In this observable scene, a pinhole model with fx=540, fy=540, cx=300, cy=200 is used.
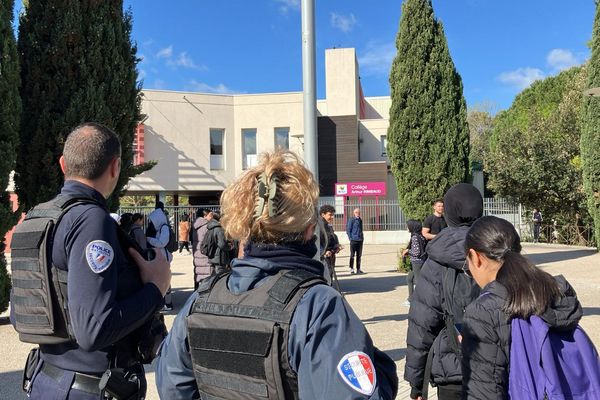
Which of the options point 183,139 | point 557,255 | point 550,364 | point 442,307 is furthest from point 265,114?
point 550,364

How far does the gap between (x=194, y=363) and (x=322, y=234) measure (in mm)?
622

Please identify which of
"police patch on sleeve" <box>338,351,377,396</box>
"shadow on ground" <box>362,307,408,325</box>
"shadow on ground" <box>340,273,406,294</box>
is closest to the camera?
"police patch on sleeve" <box>338,351,377,396</box>

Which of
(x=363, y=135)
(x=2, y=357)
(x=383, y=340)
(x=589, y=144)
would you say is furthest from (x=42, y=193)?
(x=363, y=135)

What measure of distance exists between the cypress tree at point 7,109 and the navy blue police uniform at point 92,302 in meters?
6.18

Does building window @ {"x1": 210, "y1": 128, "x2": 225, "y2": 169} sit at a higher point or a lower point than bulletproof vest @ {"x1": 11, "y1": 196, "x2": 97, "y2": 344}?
higher

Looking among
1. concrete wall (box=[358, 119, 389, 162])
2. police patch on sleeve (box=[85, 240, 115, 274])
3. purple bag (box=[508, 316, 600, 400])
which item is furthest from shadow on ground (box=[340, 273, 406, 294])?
concrete wall (box=[358, 119, 389, 162])

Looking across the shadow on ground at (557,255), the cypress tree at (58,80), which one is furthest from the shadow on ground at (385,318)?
the shadow on ground at (557,255)

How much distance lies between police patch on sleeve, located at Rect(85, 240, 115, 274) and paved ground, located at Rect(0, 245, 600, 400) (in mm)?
3549

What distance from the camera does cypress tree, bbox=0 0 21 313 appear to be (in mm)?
7750

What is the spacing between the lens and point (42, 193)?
27.4ft

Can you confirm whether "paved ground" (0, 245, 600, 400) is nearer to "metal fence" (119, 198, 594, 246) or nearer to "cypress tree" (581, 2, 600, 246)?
"cypress tree" (581, 2, 600, 246)

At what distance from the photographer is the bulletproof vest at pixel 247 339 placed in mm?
1538

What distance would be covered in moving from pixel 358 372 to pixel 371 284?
38.6 feet

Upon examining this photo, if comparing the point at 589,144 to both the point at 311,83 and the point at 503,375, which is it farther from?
the point at 503,375
